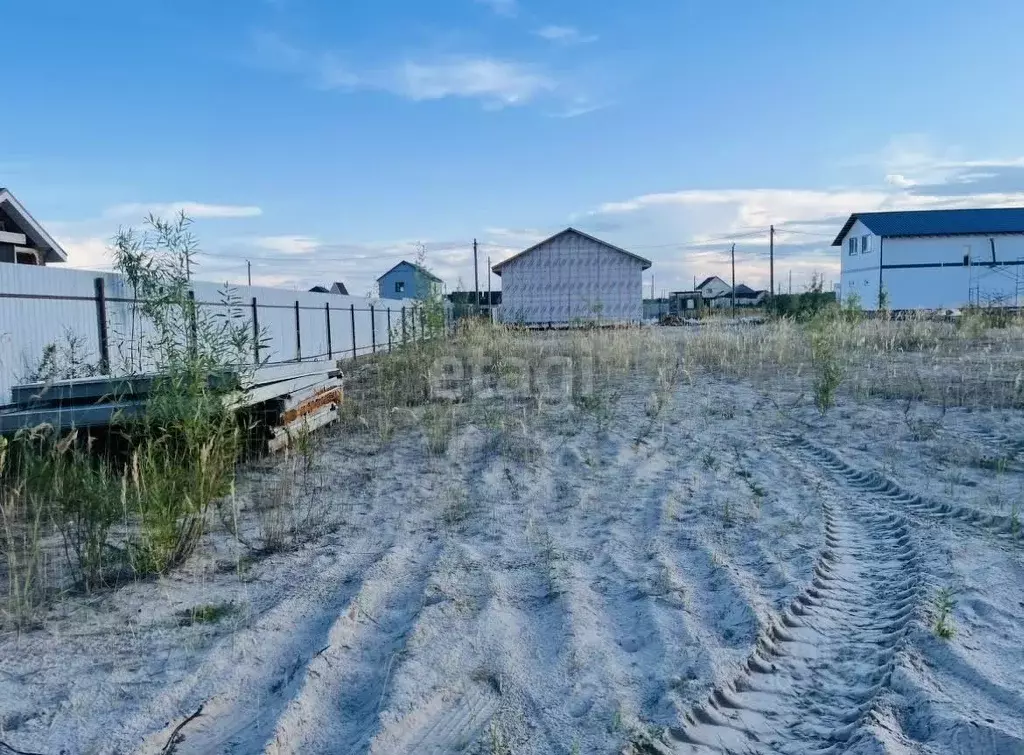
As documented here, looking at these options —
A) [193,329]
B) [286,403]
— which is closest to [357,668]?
[193,329]

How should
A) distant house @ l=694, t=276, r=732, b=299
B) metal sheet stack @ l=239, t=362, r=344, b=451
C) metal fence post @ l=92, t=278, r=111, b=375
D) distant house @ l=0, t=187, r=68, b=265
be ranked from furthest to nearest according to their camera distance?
distant house @ l=694, t=276, r=732, b=299
distant house @ l=0, t=187, r=68, b=265
metal fence post @ l=92, t=278, r=111, b=375
metal sheet stack @ l=239, t=362, r=344, b=451

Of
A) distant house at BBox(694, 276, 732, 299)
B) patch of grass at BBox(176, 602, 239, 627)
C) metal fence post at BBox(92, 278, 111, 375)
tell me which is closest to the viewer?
patch of grass at BBox(176, 602, 239, 627)

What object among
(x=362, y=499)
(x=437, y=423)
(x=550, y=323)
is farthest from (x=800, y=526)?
(x=550, y=323)

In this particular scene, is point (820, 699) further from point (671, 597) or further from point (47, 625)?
point (47, 625)

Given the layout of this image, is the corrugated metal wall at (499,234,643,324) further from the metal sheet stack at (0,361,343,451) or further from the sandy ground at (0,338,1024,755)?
the sandy ground at (0,338,1024,755)

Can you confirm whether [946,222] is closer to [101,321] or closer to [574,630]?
[101,321]

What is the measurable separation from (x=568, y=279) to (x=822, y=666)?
111 feet

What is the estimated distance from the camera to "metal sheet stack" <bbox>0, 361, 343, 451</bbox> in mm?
4883

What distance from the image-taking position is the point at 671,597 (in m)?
3.52

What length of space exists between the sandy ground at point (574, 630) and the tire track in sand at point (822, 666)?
1 centimetres

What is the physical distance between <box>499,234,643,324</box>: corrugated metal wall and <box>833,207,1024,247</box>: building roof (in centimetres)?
1446

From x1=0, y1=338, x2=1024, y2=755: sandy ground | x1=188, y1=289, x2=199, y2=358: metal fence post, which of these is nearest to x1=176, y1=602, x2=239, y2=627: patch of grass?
x1=0, y1=338, x2=1024, y2=755: sandy ground

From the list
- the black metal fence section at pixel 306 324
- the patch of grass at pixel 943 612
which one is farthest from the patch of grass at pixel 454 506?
the patch of grass at pixel 943 612

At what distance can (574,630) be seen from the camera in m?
3.19
